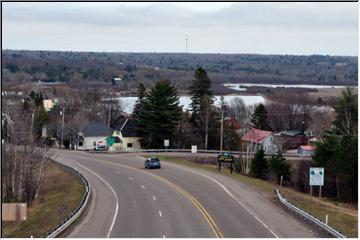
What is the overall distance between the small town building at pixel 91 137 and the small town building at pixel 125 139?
1.70m

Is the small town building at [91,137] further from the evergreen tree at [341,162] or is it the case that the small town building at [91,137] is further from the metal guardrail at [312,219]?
the metal guardrail at [312,219]

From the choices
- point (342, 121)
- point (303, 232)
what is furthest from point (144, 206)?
point (342, 121)

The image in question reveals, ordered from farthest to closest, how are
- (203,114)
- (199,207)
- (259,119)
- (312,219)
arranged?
(259,119)
(203,114)
(199,207)
(312,219)

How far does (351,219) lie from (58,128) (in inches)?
2648

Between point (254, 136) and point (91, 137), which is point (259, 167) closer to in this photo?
point (254, 136)

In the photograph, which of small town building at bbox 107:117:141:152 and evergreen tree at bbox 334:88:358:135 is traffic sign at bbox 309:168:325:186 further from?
small town building at bbox 107:117:141:152

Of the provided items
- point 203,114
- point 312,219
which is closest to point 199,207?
point 312,219

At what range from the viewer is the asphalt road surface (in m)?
31.0

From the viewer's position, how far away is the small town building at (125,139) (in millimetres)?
92062

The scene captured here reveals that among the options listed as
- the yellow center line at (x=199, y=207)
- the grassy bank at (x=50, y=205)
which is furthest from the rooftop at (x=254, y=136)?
the yellow center line at (x=199, y=207)

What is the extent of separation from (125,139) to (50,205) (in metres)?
49.8

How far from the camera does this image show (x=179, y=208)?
37.6 meters

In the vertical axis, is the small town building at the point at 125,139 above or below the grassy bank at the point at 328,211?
above

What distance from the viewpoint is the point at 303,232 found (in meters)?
31.2
